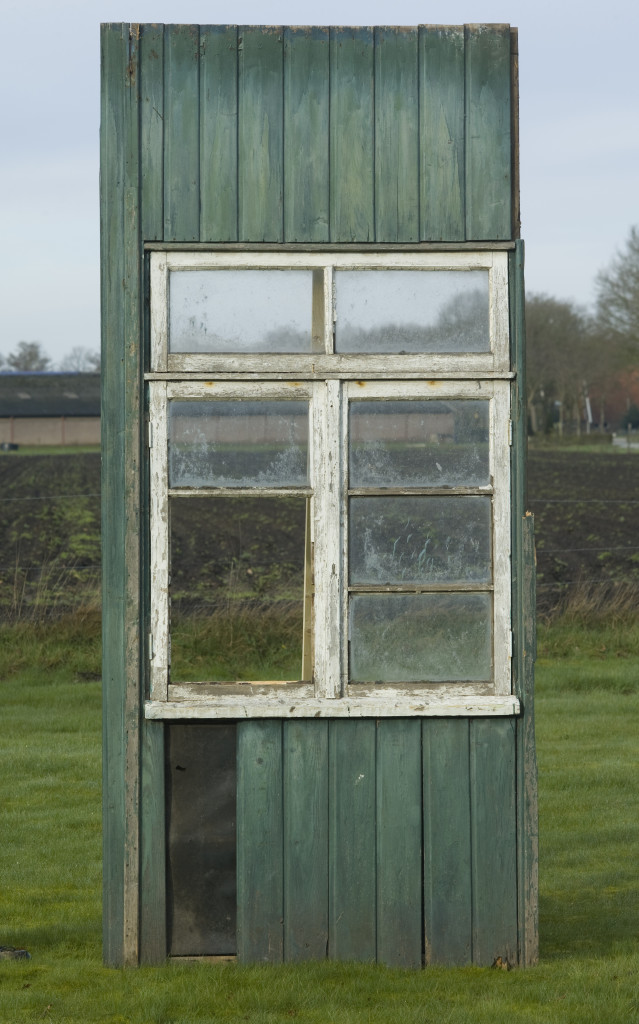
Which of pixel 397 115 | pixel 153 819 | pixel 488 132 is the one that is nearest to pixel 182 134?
pixel 397 115

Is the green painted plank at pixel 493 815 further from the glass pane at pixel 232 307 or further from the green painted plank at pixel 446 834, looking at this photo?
the glass pane at pixel 232 307

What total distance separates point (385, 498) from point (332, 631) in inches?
20.2

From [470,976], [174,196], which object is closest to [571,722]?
[470,976]

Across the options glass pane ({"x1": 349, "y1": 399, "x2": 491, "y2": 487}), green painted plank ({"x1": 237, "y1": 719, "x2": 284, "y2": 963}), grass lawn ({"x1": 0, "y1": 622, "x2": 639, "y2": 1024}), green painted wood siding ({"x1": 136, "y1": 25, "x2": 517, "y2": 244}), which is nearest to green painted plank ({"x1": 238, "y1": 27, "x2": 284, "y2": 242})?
green painted wood siding ({"x1": 136, "y1": 25, "x2": 517, "y2": 244})

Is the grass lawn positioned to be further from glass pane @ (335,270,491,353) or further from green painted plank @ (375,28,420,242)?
green painted plank @ (375,28,420,242)

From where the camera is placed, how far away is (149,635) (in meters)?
4.54

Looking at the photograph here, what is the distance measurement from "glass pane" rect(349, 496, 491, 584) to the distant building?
62079mm

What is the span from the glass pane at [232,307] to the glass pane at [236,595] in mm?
4692

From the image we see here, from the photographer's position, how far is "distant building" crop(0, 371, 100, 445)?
67.1 meters

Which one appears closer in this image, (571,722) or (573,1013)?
(573,1013)

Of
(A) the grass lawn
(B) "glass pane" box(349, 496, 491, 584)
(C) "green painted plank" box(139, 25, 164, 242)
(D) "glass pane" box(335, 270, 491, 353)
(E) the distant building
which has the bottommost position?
(A) the grass lawn

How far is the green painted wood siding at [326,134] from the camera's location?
450 cm

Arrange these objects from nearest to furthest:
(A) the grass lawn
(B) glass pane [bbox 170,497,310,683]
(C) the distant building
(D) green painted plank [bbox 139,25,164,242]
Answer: (A) the grass lawn
(D) green painted plank [bbox 139,25,164,242]
(B) glass pane [bbox 170,497,310,683]
(C) the distant building

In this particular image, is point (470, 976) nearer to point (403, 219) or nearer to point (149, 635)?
point (149, 635)
